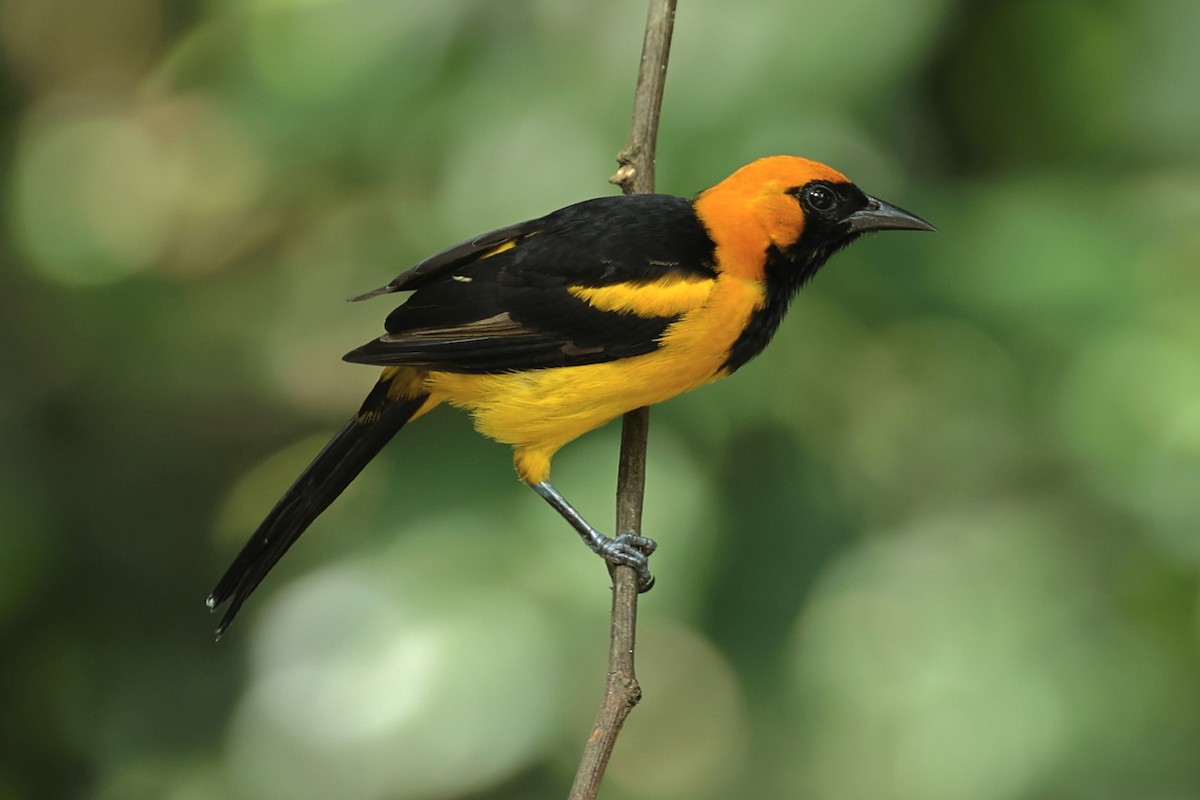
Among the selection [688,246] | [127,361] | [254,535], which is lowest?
[254,535]

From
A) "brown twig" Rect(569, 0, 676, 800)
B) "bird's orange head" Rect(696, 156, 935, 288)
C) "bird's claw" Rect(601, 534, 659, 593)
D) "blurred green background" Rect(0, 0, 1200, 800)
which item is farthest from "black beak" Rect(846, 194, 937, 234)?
"bird's claw" Rect(601, 534, 659, 593)

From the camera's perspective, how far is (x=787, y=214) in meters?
3.08

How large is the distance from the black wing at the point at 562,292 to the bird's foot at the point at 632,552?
41cm

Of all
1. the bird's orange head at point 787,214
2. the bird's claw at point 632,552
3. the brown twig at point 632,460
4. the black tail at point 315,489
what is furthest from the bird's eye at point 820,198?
the black tail at point 315,489

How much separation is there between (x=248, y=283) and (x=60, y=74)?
1.19 meters

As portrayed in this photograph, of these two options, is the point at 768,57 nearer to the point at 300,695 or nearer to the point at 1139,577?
the point at 1139,577

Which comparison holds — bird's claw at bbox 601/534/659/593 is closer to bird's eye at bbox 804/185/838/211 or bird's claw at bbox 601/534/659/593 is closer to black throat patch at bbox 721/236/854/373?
black throat patch at bbox 721/236/854/373

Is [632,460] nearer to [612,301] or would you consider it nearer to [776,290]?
[612,301]

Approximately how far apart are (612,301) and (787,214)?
1.55ft

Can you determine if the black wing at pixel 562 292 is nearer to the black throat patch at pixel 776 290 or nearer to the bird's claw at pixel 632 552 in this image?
the black throat patch at pixel 776 290

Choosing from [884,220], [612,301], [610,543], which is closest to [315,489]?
[610,543]

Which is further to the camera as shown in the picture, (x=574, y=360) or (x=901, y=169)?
(x=901, y=169)

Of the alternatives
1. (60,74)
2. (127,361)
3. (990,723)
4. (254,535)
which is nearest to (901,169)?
(990,723)

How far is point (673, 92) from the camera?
334 centimetres
